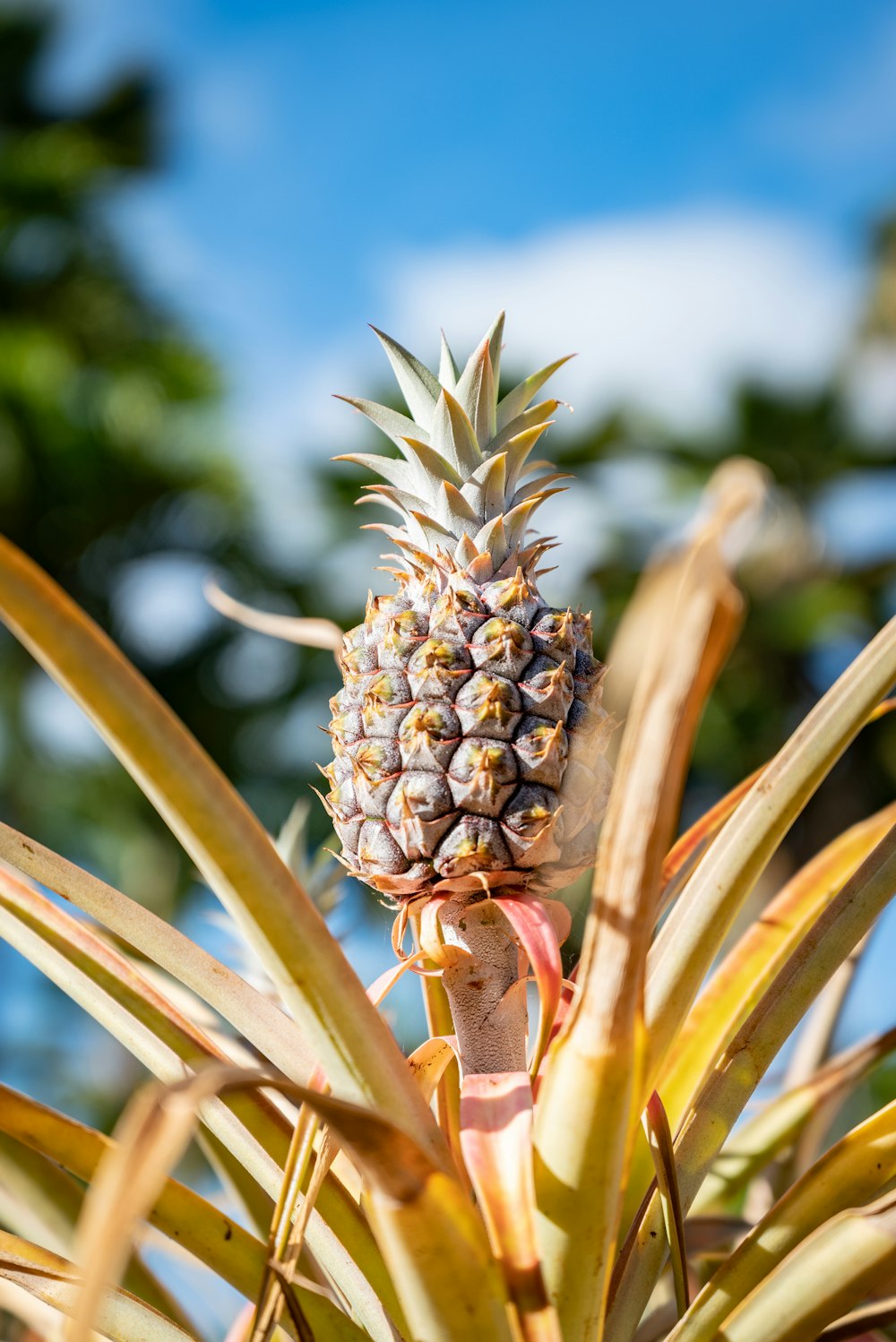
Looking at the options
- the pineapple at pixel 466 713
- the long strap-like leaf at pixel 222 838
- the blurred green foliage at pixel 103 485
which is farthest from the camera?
the blurred green foliage at pixel 103 485

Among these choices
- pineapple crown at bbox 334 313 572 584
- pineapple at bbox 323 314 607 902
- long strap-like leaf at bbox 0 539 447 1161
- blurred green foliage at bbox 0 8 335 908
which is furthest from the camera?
blurred green foliage at bbox 0 8 335 908

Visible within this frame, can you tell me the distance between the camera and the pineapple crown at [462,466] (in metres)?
0.83

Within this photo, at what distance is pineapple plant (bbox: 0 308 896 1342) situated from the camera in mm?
487

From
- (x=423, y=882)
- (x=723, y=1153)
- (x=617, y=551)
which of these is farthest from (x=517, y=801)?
(x=617, y=551)

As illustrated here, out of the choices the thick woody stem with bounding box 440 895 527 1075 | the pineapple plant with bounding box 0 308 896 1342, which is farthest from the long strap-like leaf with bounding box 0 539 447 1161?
the thick woody stem with bounding box 440 895 527 1075

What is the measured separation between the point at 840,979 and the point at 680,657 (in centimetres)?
69

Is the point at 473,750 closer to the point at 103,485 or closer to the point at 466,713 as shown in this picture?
the point at 466,713

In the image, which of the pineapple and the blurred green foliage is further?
the blurred green foliage

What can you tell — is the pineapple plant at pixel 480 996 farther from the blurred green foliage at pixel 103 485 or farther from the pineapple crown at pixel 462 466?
the blurred green foliage at pixel 103 485

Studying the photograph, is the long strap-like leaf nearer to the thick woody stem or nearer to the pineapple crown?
the thick woody stem

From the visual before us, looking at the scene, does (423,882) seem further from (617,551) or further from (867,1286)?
(617,551)

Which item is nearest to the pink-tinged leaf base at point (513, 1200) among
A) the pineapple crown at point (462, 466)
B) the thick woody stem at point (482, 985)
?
the thick woody stem at point (482, 985)

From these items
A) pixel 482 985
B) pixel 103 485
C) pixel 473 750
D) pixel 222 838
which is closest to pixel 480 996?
pixel 482 985

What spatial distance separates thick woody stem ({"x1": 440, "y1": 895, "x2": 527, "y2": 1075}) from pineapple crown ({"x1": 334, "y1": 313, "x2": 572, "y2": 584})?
0.84ft
